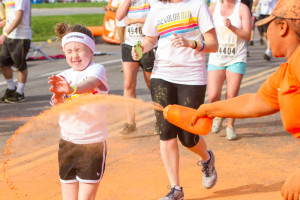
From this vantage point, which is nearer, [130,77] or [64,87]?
[64,87]

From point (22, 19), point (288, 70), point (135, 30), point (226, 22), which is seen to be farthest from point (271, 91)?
point (22, 19)

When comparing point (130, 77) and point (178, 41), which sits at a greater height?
point (178, 41)

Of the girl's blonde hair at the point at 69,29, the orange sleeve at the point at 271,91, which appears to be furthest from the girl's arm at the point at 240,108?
the girl's blonde hair at the point at 69,29

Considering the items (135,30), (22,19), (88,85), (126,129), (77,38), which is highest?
(77,38)

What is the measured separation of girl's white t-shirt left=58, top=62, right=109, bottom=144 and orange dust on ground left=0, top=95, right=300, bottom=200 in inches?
2.4

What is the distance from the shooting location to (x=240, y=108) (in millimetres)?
3004

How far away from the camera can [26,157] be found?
5.81m

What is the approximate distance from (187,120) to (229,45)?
370 cm

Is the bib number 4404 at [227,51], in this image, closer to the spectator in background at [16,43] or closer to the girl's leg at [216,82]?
the girl's leg at [216,82]

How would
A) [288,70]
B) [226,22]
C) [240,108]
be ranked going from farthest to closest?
[226,22] < [240,108] < [288,70]

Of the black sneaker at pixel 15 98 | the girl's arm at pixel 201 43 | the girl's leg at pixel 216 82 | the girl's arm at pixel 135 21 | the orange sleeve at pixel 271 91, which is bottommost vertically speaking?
the black sneaker at pixel 15 98

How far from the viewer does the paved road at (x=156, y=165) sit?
492 centimetres

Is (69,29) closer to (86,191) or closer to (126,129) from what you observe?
(86,191)

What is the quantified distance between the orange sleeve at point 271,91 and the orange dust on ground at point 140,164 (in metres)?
1.30
